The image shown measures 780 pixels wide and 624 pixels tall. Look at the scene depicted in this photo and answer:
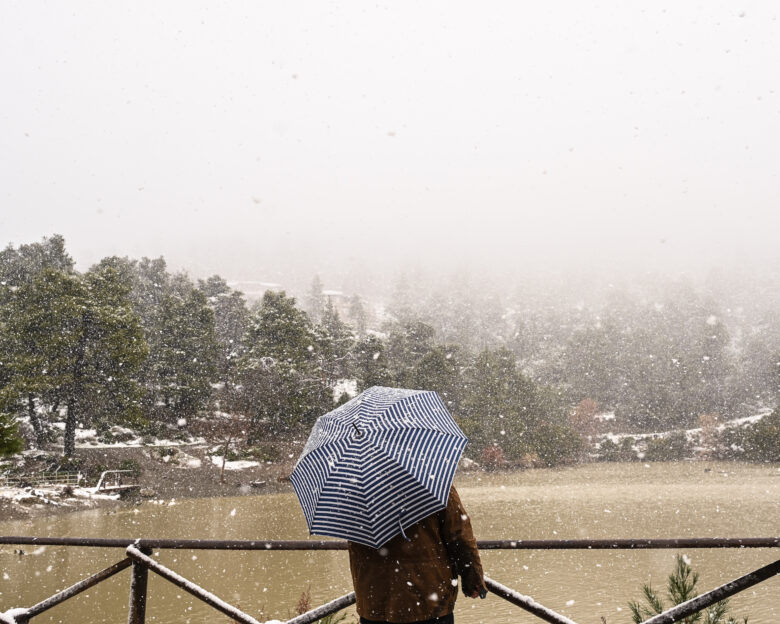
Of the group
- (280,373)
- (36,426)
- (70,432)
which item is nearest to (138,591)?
(70,432)

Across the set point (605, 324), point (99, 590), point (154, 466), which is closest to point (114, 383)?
point (154, 466)

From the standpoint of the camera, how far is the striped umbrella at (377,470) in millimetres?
1740

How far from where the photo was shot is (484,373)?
97.0 feet

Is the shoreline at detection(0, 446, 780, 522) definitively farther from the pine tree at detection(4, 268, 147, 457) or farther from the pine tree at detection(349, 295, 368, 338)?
the pine tree at detection(349, 295, 368, 338)

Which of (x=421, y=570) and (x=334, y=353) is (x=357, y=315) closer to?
(x=334, y=353)

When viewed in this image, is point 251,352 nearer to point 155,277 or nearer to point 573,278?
point 155,277

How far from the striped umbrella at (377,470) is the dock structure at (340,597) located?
1.17 feet

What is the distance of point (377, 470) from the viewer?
1800mm

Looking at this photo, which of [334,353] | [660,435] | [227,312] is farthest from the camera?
[227,312]

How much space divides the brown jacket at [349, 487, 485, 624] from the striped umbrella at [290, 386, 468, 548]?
0.11m

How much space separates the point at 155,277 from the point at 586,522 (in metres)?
32.1

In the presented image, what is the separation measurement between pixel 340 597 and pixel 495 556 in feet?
39.1

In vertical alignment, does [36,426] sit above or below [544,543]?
below

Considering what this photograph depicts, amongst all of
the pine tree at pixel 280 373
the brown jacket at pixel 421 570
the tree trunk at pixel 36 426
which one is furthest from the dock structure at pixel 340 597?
the pine tree at pixel 280 373
